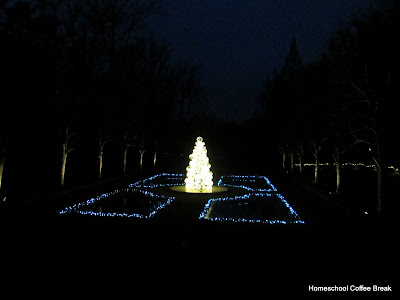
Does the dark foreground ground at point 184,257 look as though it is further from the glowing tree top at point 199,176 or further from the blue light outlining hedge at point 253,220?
the glowing tree top at point 199,176

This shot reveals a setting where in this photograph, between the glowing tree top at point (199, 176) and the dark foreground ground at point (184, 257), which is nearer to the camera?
the dark foreground ground at point (184, 257)

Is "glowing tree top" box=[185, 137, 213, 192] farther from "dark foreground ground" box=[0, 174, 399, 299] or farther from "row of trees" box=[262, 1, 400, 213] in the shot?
"row of trees" box=[262, 1, 400, 213]

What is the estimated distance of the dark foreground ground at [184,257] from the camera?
5.21 m

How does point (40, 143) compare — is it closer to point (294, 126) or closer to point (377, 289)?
point (294, 126)

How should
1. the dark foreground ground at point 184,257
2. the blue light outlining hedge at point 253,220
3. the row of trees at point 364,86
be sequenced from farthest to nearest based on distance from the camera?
the row of trees at point 364,86, the blue light outlining hedge at point 253,220, the dark foreground ground at point 184,257

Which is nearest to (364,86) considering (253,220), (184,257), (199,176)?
(253,220)

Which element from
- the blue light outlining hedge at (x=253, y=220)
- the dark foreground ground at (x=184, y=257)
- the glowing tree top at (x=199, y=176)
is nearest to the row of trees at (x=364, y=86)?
the blue light outlining hedge at (x=253, y=220)

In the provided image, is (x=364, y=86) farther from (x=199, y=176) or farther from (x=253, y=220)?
(x=199, y=176)

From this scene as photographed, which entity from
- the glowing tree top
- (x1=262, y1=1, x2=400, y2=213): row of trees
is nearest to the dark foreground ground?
(x1=262, y1=1, x2=400, y2=213): row of trees

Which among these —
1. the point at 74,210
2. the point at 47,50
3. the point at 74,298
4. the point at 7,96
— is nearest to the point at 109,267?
the point at 74,298

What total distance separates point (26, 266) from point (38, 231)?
256 cm

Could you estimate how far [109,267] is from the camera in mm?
5984

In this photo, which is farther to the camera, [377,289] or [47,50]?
[47,50]

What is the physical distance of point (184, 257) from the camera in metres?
6.53
